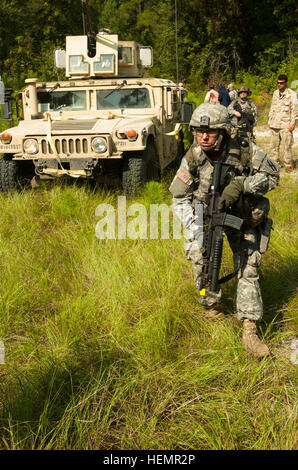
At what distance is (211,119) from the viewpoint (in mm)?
2785

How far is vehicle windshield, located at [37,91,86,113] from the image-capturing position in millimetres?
6500

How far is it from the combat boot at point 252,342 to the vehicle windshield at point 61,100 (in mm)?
4388

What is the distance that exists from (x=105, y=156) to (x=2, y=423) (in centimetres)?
362

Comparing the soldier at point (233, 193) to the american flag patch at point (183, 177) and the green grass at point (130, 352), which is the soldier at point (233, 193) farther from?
the green grass at point (130, 352)

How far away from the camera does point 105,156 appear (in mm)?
5371

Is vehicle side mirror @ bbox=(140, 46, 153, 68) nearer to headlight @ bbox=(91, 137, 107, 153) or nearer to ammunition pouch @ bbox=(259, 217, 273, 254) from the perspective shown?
headlight @ bbox=(91, 137, 107, 153)

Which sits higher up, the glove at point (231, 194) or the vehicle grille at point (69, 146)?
the glove at point (231, 194)

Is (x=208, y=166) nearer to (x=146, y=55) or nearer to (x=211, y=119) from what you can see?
(x=211, y=119)

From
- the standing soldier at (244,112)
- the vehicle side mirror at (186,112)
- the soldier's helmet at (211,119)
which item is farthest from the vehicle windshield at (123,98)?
the soldier's helmet at (211,119)

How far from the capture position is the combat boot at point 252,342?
8.68 feet

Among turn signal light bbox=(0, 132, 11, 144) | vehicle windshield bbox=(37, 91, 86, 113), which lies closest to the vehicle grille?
turn signal light bbox=(0, 132, 11, 144)

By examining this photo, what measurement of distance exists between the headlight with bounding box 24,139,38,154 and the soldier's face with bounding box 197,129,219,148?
311 centimetres

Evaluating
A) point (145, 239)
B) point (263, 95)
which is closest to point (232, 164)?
point (145, 239)
